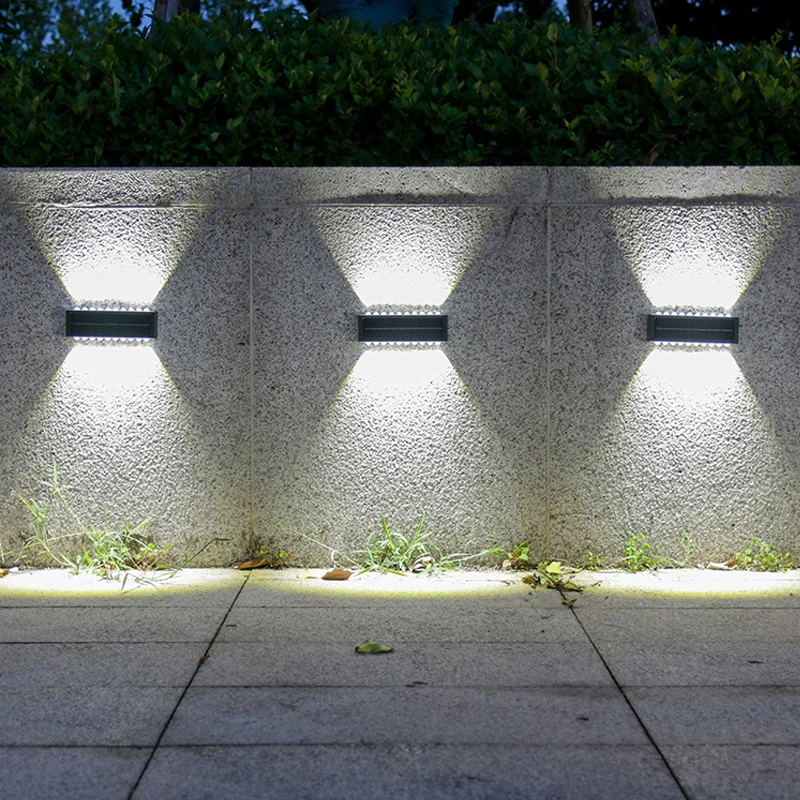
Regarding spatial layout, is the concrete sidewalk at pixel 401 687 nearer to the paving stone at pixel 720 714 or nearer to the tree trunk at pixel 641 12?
the paving stone at pixel 720 714

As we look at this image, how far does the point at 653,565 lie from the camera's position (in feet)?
17.8

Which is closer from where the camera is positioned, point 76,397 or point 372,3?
point 76,397

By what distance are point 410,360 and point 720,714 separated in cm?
248

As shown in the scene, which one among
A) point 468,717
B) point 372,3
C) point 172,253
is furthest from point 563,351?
point 372,3

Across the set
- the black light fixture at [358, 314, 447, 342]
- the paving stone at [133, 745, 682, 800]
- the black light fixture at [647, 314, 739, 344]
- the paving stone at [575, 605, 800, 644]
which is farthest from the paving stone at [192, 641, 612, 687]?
the black light fixture at [647, 314, 739, 344]

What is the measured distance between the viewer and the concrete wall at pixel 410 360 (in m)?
5.39

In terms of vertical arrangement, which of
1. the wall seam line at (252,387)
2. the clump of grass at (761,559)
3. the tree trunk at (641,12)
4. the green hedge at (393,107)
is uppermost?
the tree trunk at (641,12)

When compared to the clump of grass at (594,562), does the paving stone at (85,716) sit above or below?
above

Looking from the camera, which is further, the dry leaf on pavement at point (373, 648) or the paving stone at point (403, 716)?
the dry leaf on pavement at point (373, 648)

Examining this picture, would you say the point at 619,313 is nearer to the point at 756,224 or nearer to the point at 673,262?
the point at 673,262

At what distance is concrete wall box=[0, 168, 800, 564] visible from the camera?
17.7 ft

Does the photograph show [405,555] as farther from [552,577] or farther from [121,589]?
[121,589]

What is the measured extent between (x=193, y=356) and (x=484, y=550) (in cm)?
180

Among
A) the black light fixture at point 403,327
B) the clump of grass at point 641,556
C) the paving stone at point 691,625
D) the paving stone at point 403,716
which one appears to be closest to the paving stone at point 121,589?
the paving stone at point 403,716
